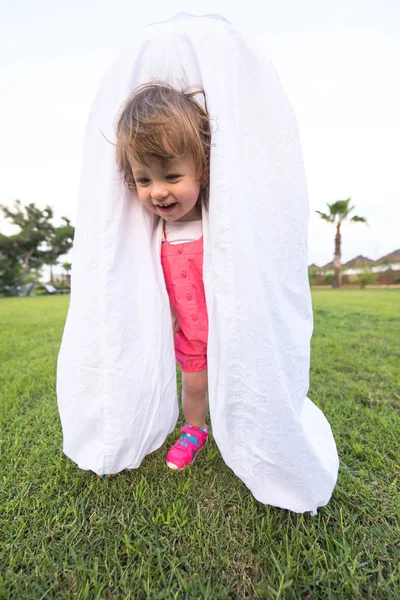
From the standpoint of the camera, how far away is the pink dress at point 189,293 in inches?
44.6

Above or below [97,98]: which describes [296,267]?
below

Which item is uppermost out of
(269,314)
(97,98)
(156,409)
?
(97,98)

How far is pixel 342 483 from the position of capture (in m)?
1.04

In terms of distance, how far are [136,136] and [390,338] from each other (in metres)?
3.17

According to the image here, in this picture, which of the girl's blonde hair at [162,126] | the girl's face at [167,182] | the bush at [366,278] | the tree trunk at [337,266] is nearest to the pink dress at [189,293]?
the girl's face at [167,182]

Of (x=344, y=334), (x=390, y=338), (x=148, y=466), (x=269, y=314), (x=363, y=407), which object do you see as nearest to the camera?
(x=269, y=314)

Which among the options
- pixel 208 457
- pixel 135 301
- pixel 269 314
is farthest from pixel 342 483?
pixel 135 301

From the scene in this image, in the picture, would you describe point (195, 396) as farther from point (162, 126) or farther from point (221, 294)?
point (162, 126)

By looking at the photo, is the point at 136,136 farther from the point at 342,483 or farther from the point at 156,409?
the point at 342,483

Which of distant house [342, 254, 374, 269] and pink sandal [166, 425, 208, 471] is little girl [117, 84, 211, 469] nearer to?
pink sandal [166, 425, 208, 471]

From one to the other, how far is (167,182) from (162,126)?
0.48 ft

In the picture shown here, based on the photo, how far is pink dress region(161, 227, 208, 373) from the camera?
1134 millimetres

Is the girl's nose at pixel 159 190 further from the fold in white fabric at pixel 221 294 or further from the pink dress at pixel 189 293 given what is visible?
the pink dress at pixel 189 293

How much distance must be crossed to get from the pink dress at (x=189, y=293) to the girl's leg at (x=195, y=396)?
0.11 ft
